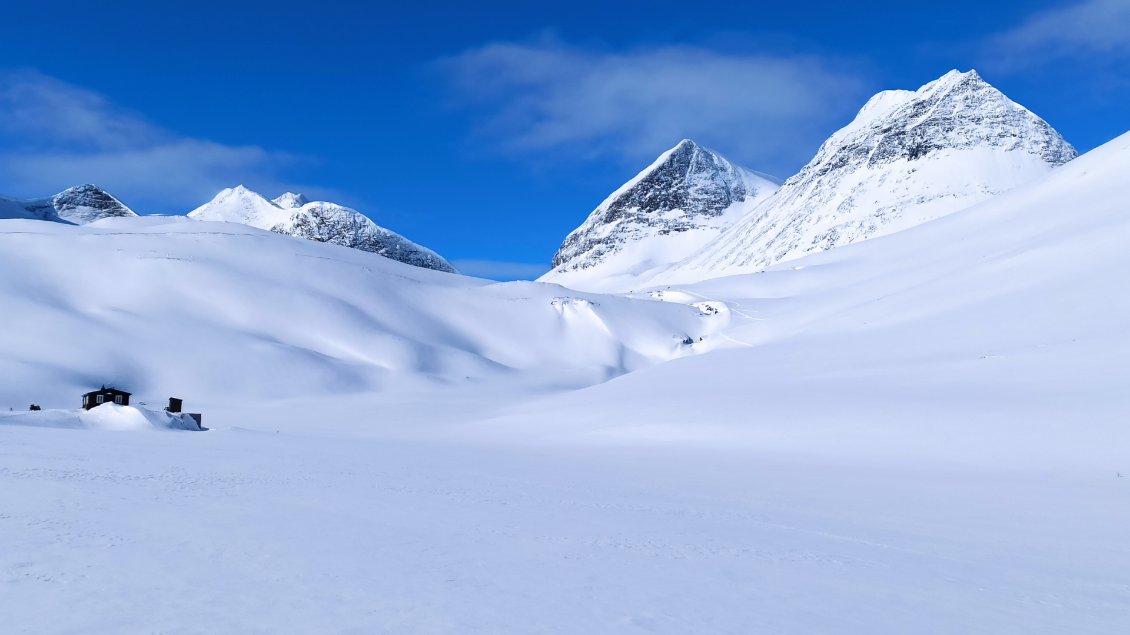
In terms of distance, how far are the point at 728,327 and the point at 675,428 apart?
162 feet

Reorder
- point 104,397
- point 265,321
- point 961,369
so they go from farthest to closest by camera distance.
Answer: point 265,321 < point 104,397 < point 961,369

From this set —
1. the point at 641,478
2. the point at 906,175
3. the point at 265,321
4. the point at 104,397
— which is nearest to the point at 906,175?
the point at 906,175

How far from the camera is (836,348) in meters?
36.9

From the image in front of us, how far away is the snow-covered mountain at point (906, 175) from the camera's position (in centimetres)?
14850

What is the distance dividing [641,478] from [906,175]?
16687 centimetres

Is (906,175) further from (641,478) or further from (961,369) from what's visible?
(641,478)

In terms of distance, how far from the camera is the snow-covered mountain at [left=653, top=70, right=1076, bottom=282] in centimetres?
14850

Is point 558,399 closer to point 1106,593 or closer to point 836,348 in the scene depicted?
point 836,348

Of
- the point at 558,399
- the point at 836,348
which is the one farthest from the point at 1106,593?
the point at 558,399

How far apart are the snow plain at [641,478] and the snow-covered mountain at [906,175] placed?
95.0 m

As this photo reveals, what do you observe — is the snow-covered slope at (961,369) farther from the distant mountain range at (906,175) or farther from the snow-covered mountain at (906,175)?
the snow-covered mountain at (906,175)

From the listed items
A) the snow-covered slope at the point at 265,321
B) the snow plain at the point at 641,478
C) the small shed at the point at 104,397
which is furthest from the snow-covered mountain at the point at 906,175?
the small shed at the point at 104,397

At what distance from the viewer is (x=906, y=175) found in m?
162

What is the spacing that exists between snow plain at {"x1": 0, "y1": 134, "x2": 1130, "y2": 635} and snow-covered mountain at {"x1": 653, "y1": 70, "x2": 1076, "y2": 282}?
95.0 metres
